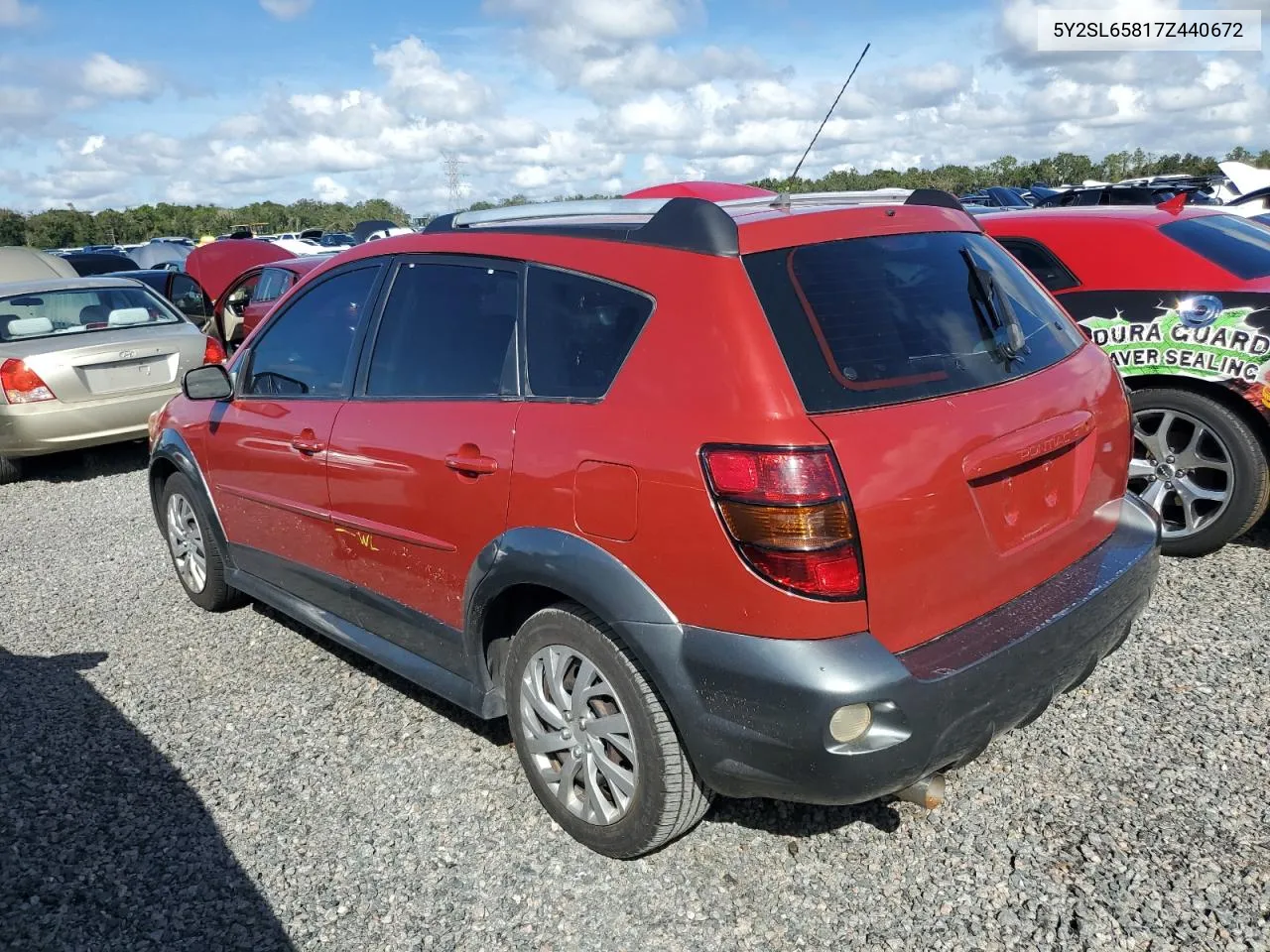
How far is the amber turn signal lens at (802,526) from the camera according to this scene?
7.52 ft

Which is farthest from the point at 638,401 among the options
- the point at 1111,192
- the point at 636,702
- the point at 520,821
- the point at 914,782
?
the point at 1111,192

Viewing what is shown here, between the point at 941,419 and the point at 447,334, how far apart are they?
5.31 ft

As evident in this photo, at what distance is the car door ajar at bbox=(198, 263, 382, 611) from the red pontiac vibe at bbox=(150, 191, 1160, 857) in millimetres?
199

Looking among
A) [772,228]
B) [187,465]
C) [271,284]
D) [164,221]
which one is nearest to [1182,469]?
[772,228]

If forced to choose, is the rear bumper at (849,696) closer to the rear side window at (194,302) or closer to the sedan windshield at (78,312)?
the sedan windshield at (78,312)

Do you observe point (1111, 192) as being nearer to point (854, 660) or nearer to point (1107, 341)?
point (1107, 341)

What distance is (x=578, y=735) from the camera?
2.85 m

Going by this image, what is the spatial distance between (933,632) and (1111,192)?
1942cm

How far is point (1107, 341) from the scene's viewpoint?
Result: 5.02 metres

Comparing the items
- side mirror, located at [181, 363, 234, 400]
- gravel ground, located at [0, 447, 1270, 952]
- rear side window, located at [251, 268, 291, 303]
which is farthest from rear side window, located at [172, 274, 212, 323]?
gravel ground, located at [0, 447, 1270, 952]

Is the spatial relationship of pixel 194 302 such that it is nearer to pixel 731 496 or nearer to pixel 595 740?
pixel 595 740

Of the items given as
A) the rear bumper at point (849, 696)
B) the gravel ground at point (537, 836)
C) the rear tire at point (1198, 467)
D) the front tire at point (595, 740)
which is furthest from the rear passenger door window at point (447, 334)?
the rear tire at point (1198, 467)

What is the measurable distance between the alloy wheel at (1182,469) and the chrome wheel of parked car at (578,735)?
330 centimetres

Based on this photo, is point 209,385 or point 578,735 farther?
point 209,385
